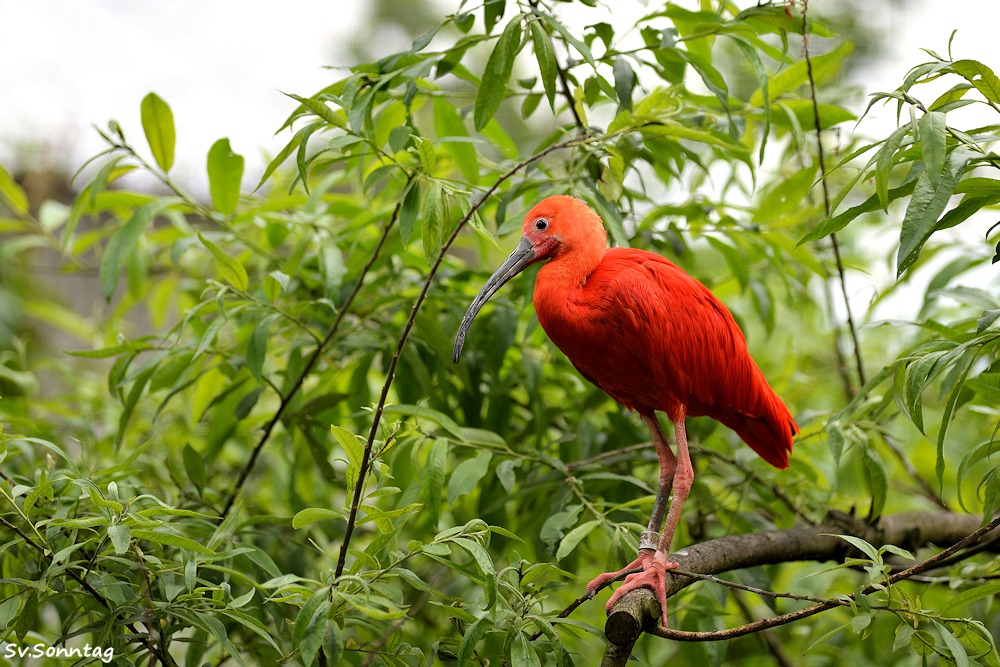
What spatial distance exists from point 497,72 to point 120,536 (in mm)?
1111

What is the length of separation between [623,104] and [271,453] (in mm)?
1854

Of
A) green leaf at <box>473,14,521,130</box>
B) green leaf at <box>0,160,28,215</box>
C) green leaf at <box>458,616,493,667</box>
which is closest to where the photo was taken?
green leaf at <box>458,616,493,667</box>

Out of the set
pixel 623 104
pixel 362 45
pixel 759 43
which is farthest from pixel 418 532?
pixel 362 45

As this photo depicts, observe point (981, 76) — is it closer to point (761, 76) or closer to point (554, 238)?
point (761, 76)

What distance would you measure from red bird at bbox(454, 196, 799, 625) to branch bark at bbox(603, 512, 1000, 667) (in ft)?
0.24

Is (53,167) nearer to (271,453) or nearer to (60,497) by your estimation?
(271,453)

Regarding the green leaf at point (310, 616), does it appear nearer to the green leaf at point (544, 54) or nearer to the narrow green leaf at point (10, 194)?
the green leaf at point (544, 54)

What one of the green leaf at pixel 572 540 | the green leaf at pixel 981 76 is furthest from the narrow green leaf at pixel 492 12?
the green leaf at pixel 572 540

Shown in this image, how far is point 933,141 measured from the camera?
1.23m

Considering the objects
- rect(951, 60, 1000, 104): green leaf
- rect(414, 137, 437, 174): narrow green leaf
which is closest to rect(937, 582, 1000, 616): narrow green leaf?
rect(951, 60, 1000, 104): green leaf

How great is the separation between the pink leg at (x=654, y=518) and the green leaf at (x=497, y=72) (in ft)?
2.56

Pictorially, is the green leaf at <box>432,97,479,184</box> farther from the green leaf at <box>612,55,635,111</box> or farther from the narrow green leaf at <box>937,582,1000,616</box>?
the narrow green leaf at <box>937,582,1000,616</box>

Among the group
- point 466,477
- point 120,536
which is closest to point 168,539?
point 120,536

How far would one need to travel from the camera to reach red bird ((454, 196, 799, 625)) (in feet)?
5.58
